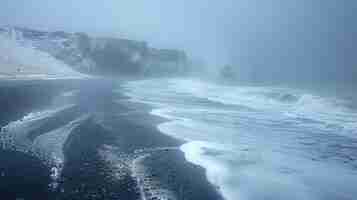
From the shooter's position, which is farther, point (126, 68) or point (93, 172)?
point (126, 68)

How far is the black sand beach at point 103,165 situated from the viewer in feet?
81.9

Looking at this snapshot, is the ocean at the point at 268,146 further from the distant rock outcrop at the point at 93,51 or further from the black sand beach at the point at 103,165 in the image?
the distant rock outcrop at the point at 93,51

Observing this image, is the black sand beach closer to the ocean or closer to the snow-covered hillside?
the ocean

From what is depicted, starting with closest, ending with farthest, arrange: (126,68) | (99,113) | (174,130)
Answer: (174,130) < (99,113) < (126,68)

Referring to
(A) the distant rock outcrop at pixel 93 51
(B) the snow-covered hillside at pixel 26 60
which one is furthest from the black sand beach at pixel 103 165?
(A) the distant rock outcrop at pixel 93 51

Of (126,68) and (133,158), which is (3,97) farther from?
(126,68)

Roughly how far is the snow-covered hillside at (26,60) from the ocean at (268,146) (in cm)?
4377

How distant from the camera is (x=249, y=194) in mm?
26891

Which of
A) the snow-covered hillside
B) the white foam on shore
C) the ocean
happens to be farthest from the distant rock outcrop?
the white foam on shore

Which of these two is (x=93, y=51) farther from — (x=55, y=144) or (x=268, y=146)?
(x=55, y=144)

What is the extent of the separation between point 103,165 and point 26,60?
96805 millimetres

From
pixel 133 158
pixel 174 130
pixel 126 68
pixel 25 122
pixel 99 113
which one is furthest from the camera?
pixel 126 68

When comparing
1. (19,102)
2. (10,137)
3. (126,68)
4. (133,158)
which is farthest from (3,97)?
(126,68)

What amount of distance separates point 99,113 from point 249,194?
1123 inches
